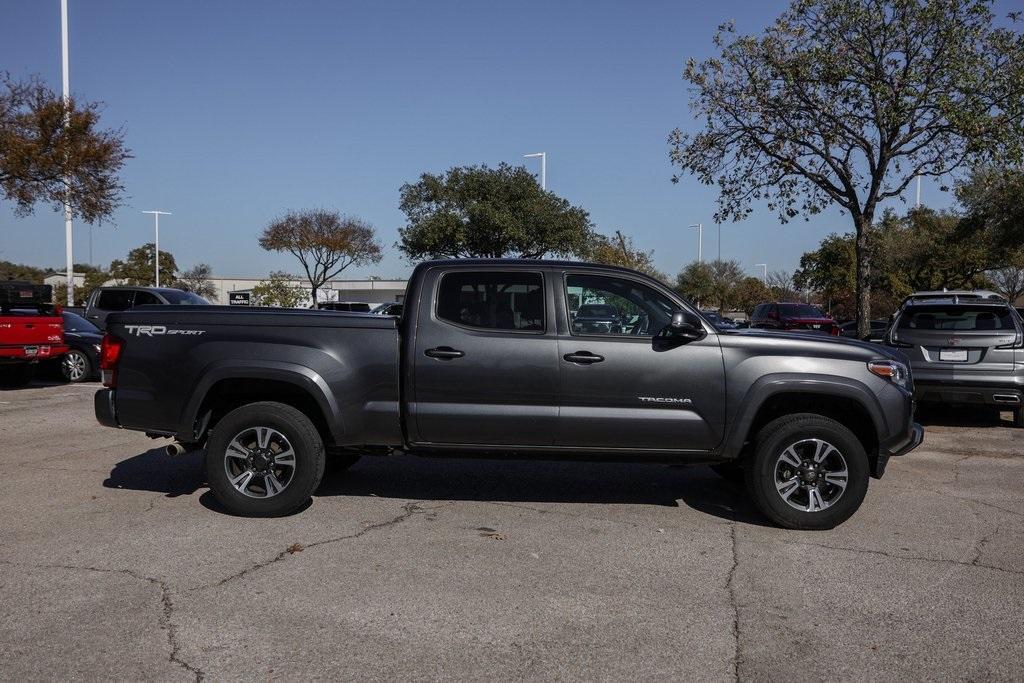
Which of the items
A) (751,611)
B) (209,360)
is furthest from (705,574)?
(209,360)

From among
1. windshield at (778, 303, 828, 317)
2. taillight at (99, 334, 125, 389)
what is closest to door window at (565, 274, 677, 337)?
taillight at (99, 334, 125, 389)

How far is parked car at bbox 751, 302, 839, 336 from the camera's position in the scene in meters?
25.1

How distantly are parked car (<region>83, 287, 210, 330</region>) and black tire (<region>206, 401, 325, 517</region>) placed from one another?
1401 centimetres

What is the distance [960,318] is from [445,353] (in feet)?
25.2

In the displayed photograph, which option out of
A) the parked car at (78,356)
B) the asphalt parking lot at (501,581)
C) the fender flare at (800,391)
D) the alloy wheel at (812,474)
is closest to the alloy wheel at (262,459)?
the asphalt parking lot at (501,581)

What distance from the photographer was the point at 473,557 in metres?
5.00

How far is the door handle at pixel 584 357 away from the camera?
18.4ft

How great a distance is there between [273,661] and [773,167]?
1664 centimetres

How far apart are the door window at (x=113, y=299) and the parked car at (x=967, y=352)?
1729cm

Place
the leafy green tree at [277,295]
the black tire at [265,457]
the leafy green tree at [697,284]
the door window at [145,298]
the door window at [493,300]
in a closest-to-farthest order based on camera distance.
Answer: the black tire at [265,457], the door window at [493,300], the door window at [145,298], the leafy green tree at [277,295], the leafy green tree at [697,284]

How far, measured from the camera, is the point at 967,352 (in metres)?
9.88

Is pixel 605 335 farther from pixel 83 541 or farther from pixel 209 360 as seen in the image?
pixel 83 541

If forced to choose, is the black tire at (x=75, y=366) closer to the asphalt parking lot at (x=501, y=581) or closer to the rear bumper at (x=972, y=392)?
the asphalt parking lot at (x=501, y=581)

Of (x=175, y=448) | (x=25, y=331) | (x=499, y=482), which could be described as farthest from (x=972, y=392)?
(x=25, y=331)
